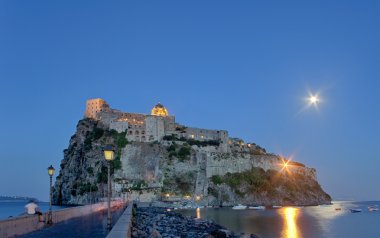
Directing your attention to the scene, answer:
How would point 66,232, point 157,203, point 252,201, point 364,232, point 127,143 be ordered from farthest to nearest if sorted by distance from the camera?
point 252,201, point 127,143, point 157,203, point 364,232, point 66,232

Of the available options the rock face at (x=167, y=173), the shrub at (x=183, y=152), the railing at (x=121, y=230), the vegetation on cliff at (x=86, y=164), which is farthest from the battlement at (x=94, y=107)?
the railing at (x=121, y=230)

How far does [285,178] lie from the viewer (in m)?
114

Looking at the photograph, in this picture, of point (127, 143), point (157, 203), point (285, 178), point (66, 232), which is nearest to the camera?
point (66, 232)

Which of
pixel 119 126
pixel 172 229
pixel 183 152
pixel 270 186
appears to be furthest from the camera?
pixel 270 186

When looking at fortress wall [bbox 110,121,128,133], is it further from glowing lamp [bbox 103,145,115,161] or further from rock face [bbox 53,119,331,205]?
glowing lamp [bbox 103,145,115,161]

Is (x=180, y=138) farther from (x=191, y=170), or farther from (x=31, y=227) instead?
(x=31, y=227)

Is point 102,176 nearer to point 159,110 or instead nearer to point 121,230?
point 159,110

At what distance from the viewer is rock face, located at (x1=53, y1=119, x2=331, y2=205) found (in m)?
87.8

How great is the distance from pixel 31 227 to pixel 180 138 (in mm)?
83486

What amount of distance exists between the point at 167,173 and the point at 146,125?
43.4ft

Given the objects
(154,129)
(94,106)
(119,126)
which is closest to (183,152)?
(154,129)

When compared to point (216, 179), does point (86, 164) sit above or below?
above

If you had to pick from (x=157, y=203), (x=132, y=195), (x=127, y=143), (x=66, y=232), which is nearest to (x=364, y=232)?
(x=66, y=232)

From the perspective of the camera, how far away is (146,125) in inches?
3804
